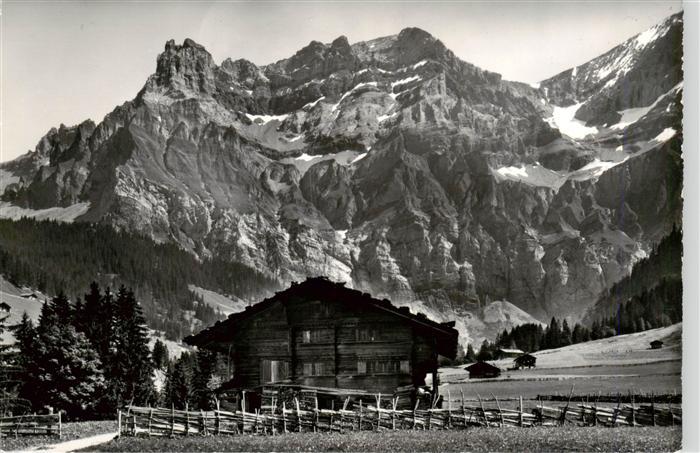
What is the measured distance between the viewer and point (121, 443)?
4000 cm

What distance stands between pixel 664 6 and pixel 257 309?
39.9 m

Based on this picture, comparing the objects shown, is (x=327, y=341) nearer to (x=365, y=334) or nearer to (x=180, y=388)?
(x=365, y=334)

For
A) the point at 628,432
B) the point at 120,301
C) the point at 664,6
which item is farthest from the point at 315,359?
the point at 120,301

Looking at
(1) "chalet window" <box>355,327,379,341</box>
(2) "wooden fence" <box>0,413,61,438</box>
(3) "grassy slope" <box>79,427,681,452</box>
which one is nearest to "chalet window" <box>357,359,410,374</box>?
(1) "chalet window" <box>355,327,379,341</box>

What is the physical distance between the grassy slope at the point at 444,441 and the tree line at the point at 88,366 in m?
5.52

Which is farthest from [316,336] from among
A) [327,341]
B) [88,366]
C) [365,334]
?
[88,366]

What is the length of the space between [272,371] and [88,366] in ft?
81.7

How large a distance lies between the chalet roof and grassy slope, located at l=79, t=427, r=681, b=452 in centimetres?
945

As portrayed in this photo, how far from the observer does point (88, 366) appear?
225 ft

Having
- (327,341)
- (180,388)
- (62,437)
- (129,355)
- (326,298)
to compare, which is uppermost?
(326,298)

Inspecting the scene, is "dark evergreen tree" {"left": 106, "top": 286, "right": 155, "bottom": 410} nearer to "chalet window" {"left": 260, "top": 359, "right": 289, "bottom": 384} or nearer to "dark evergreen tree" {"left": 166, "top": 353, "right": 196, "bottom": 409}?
"dark evergreen tree" {"left": 166, "top": 353, "right": 196, "bottom": 409}

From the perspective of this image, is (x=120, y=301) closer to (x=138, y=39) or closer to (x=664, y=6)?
(x=138, y=39)

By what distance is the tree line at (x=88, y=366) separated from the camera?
219ft

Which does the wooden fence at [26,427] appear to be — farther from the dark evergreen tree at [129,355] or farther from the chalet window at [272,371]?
the dark evergreen tree at [129,355]
